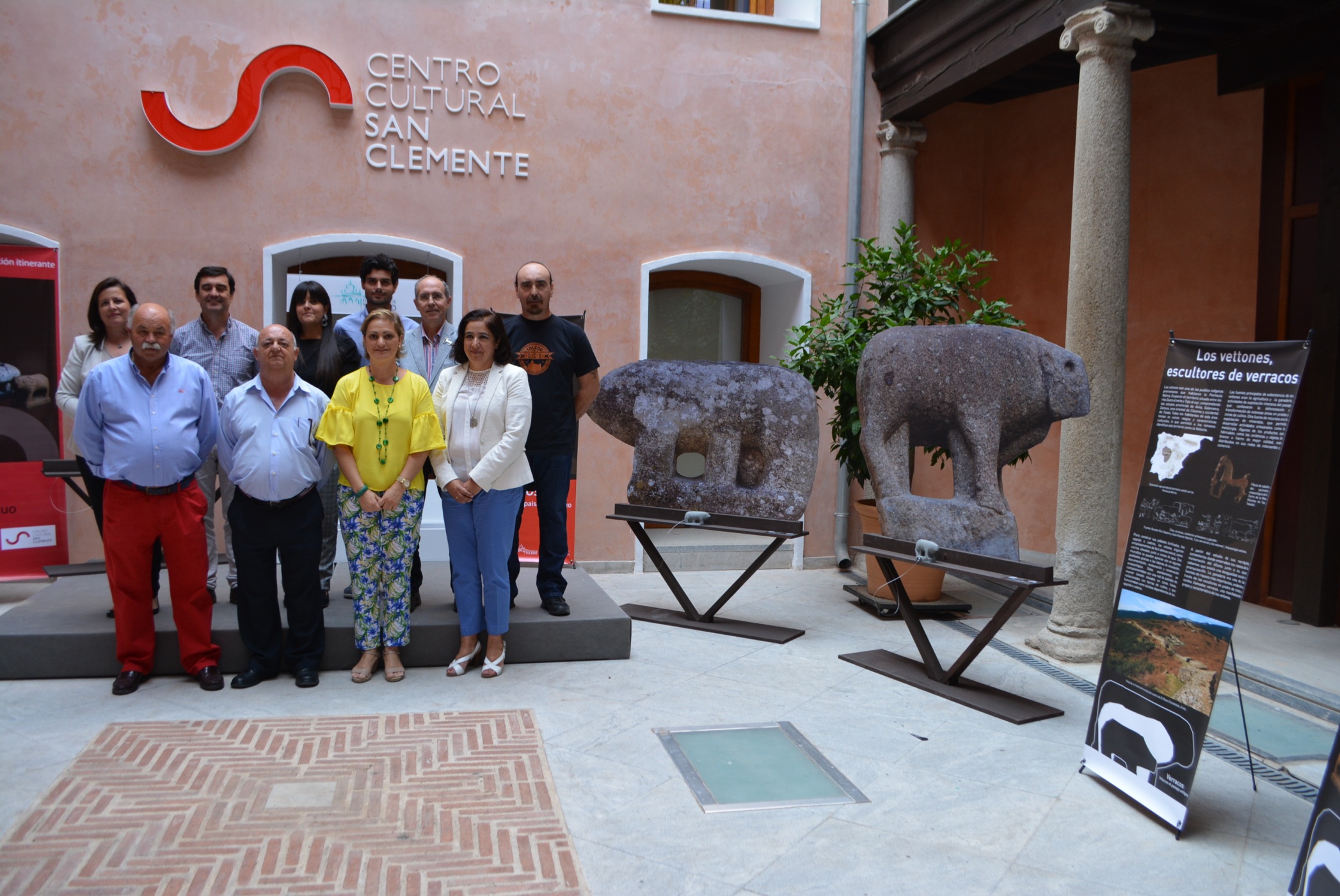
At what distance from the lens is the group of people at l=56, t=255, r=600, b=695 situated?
4.32m

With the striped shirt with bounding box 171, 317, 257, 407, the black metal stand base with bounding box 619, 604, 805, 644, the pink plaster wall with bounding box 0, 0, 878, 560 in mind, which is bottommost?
the black metal stand base with bounding box 619, 604, 805, 644

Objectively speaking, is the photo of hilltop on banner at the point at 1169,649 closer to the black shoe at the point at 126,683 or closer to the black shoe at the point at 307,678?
the black shoe at the point at 307,678

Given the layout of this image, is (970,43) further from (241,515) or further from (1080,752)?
(241,515)

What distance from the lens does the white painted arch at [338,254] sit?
23.0 ft

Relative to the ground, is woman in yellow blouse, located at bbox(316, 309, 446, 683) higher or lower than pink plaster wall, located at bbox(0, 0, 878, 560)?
lower

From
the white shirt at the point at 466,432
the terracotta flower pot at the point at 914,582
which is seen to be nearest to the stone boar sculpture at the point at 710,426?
the terracotta flower pot at the point at 914,582

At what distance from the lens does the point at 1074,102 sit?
8.55 m

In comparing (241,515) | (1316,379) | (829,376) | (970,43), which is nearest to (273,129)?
(241,515)

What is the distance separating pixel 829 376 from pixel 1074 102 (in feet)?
12.6

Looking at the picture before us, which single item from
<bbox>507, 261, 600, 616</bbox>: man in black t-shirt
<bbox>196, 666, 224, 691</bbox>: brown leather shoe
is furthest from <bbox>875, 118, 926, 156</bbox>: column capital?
<bbox>196, 666, 224, 691</bbox>: brown leather shoe

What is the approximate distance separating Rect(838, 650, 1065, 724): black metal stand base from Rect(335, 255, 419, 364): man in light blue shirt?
3060 mm

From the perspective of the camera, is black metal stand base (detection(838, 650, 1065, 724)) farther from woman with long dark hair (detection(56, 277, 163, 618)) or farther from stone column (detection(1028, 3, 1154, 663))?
woman with long dark hair (detection(56, 277, 163, 618))

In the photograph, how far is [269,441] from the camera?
170 inches

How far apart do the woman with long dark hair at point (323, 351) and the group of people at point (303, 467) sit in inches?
0.4
